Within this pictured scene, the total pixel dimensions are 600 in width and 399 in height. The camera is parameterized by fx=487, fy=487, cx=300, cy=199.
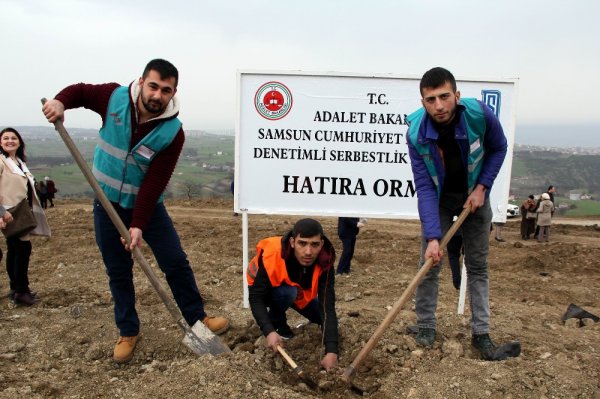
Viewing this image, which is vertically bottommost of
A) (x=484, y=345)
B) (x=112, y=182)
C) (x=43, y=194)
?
Result: (x=43, y=194)

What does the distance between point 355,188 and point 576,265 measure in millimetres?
5158

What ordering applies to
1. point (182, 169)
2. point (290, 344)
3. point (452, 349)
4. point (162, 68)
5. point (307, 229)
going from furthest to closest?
1. point (182, 169)
2. point (290, 344)
3. point (452, 349)
4. point (307, 229)
5. point (162, 68)

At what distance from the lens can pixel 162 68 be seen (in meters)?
3.14

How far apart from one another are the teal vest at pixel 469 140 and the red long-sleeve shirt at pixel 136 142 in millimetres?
1645

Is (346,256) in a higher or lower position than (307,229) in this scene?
lower

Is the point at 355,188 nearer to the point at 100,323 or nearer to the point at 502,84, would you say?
the point at 502,84

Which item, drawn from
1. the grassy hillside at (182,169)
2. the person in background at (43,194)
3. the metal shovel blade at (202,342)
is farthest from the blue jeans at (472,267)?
the grassy hillside at (182,169)

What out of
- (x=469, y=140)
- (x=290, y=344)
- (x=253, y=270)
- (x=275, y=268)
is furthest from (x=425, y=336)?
(x=469, y=140)

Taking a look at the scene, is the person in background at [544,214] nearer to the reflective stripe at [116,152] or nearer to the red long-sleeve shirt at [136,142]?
the red long-sleeve shirt at [136,142]

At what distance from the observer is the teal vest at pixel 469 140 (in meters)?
3.16

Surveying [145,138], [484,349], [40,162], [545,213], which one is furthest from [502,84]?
[40,162]

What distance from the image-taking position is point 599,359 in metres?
3.54

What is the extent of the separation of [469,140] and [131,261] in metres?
2.62

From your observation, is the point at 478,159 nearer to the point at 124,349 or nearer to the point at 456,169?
the point at 456,169
